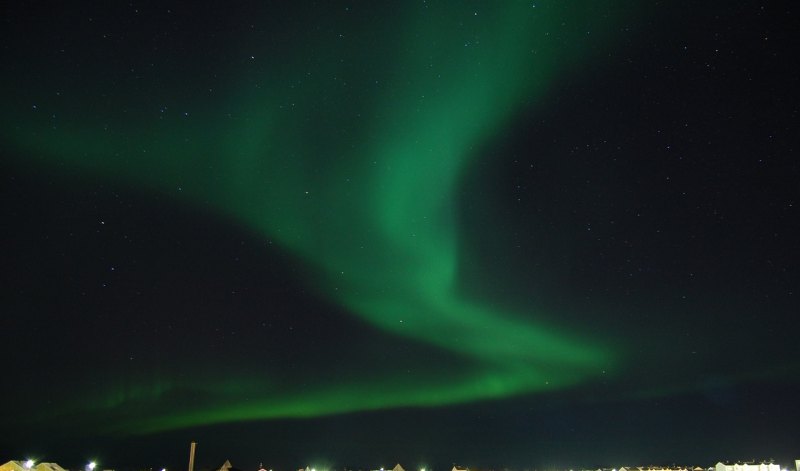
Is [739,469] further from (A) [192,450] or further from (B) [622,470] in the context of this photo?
(A) [192,450]

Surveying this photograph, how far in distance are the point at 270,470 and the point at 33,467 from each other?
32010mm

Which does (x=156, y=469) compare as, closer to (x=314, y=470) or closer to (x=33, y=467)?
(x=314, y=470)

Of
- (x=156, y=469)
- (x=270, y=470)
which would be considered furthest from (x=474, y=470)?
(x=156, y=469)

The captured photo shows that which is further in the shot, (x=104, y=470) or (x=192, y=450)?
(x=104, y=470)

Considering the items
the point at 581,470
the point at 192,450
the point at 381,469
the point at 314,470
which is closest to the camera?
the point at 192,450

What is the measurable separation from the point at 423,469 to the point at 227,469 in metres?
30.4

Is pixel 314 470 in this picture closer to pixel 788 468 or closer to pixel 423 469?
pixel 423 469

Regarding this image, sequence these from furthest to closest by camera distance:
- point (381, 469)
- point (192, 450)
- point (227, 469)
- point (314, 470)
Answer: point (381, 469), point (314, 470), point (227, 469), point (192, 450)

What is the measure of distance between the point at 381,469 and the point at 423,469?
198 inches

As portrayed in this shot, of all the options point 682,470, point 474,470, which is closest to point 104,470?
point 474,470

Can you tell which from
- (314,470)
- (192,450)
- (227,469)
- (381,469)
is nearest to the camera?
(192,450)

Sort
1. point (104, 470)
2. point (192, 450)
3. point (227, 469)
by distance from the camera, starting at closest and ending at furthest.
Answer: point (192, 450)
point (227, 469)
point (104, 470)

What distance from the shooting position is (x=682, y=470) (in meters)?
78.1

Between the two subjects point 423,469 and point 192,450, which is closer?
point 192,450
